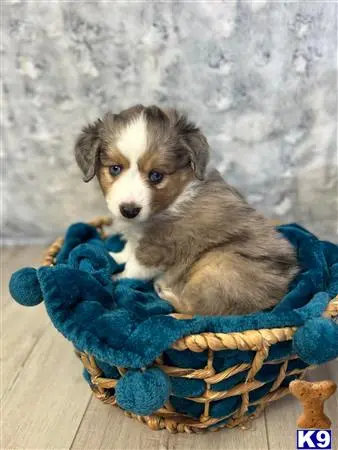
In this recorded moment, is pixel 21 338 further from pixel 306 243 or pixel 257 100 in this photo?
pixel 257 100

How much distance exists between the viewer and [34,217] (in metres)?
4.05

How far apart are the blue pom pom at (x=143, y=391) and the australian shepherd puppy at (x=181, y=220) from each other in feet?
1.78

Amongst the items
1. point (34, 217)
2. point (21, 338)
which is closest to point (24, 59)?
point (34, 217)

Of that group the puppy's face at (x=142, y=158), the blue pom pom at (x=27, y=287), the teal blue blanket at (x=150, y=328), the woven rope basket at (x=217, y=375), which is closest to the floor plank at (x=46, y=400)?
the woven rope basket at (x=217, y=375)

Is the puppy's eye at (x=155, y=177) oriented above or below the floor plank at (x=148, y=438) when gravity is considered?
above

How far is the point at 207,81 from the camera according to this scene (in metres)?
3.43

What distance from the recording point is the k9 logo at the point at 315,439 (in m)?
1.90

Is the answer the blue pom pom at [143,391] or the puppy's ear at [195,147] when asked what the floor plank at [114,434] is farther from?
the puppy's ear at [195,147]

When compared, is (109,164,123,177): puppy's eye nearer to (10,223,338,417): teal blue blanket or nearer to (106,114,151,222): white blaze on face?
(106,114,151,222): white blaze on face

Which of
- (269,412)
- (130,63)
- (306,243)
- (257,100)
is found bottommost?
(269,412)

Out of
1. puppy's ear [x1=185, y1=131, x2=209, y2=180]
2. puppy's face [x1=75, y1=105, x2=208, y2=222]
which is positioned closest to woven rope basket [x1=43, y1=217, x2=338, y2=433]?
puppy's face [x1=75, y1=105, x2=208, y2=222]

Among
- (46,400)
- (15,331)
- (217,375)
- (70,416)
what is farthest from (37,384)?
(217,375)

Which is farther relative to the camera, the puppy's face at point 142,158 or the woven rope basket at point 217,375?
the puppy's face at point 142,158

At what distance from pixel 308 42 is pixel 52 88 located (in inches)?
67.4
